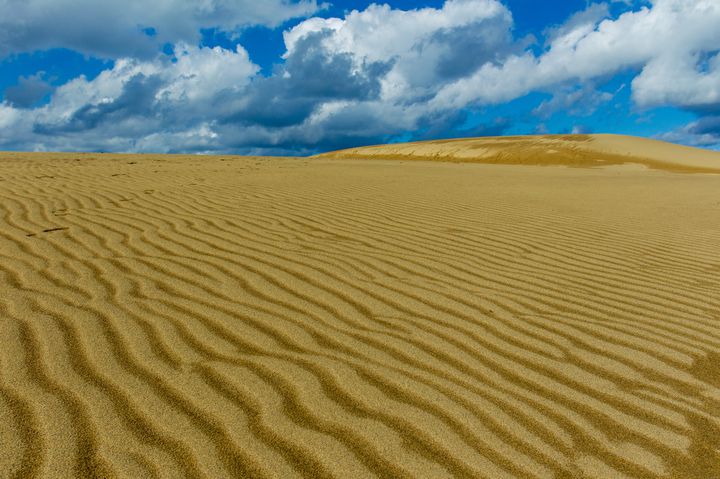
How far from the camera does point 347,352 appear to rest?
280cm

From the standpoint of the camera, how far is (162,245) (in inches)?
188

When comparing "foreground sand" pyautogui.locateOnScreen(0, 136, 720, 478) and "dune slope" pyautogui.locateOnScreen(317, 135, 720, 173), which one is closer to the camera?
"foreground sand" pyautogui.locateOnScreen(0, 136, 720, 478)

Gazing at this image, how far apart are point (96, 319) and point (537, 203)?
305 inches

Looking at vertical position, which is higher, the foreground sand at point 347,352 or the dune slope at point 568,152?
the dune slope at point 568,152

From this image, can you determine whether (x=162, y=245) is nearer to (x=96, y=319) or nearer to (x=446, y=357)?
(x=96, y=319)

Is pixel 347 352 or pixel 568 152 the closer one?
pixel 347 352

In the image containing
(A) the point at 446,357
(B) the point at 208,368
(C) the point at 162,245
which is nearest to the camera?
(B) the point at 208,368

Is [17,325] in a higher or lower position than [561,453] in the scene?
higher

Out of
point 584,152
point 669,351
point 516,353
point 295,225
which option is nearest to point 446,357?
point 516,353

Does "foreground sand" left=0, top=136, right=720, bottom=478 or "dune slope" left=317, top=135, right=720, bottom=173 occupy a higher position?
"dune slope" left=317, top=135, right=720, bottom=173

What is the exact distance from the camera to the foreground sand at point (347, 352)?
2.01 metres

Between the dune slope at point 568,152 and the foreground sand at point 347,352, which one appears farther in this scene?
the dune slope at point 568,152

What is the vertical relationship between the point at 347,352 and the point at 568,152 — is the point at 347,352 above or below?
below

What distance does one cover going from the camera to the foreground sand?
2008 millimetres
